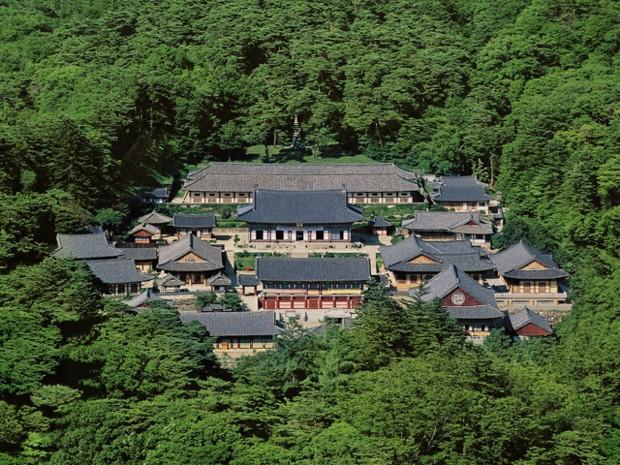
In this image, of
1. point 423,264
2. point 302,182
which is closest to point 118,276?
point 423,264

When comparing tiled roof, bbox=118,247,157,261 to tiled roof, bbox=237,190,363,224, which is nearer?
tiled roof, bbox=118,247,157,261

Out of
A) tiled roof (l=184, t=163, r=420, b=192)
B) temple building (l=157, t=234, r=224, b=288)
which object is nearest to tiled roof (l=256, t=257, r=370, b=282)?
temple building (l=157, t=234, r=224, b=288)

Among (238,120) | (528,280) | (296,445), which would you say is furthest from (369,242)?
(296,445)

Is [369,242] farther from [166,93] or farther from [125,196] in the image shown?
[166,93]

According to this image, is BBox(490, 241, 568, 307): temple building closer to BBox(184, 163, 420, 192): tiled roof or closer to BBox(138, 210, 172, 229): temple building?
BBox(184, 163, 420, 192): tiled roof

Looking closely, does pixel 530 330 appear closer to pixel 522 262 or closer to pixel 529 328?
pixel 529 328

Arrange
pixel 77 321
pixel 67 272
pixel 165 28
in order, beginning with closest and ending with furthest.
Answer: pixel 77 321
pixel 67 272
pixel 165 28
